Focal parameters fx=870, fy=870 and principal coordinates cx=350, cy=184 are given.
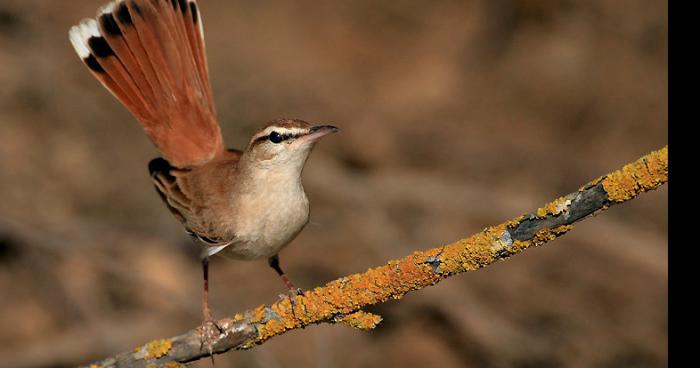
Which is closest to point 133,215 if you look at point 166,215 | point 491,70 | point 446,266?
point 166,215

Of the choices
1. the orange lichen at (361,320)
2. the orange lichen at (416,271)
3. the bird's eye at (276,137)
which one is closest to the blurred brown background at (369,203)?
the bird's eye at (276,137)

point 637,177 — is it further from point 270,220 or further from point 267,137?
point 267,137

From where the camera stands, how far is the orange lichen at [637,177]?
104 inches

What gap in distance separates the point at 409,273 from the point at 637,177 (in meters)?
0.91

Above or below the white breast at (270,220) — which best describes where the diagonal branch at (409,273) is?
below

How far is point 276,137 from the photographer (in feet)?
14.0

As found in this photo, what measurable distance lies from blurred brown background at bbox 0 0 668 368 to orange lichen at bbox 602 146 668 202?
4.33 metres

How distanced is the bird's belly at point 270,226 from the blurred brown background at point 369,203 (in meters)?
2.42

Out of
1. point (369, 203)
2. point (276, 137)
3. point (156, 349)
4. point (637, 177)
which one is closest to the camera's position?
point (637, 177)

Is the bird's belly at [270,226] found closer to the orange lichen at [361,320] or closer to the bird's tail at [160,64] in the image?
the orange lichen at [361,320]

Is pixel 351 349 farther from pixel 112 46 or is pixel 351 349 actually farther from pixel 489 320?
pixel 112 46

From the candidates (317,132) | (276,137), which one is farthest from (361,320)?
(276,137)

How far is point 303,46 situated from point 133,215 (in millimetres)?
2906

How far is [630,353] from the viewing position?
7176mm
